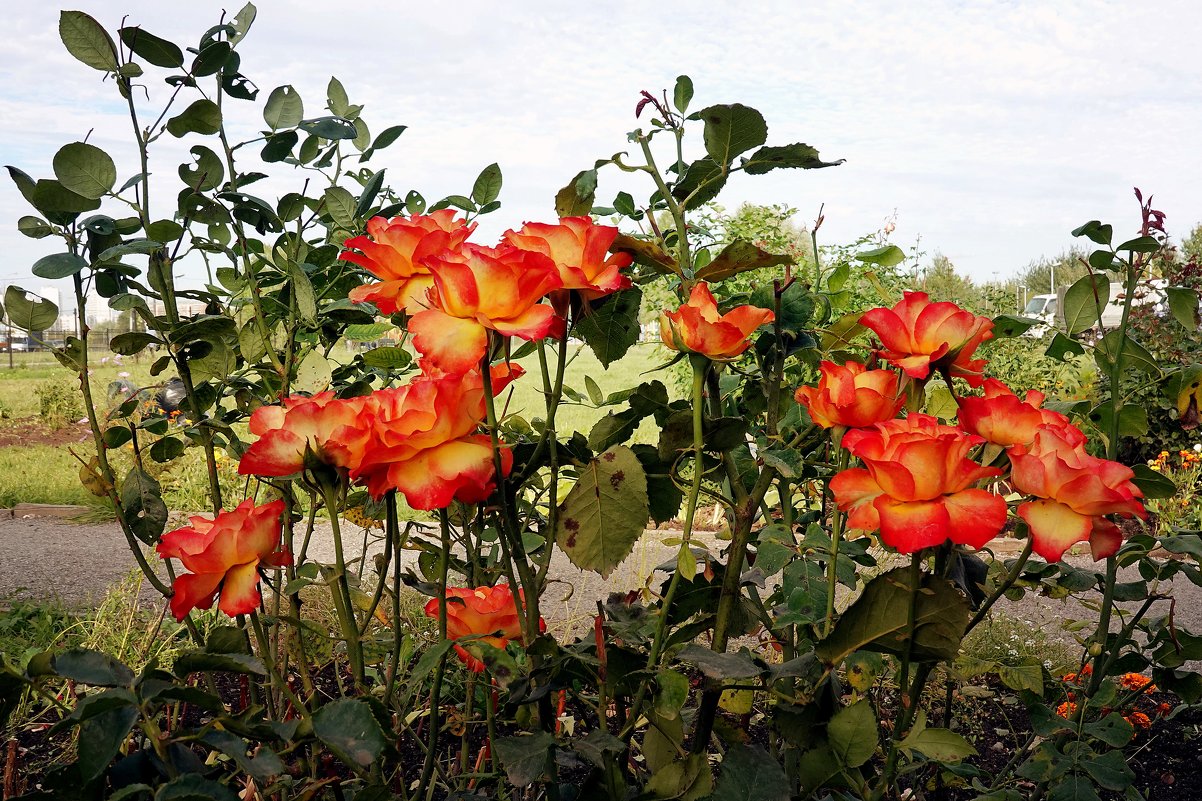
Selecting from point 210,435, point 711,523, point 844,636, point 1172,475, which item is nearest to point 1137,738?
point 844,636

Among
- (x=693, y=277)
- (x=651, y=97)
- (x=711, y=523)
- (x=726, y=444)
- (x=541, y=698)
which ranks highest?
(x=651, y=97)

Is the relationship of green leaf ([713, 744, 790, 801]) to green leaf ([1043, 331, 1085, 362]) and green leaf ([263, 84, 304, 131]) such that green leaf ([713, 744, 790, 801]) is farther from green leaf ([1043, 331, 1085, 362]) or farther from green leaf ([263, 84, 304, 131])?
green leaf ([263, 84, 304, 131])

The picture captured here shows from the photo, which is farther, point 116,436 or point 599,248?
point 116,436

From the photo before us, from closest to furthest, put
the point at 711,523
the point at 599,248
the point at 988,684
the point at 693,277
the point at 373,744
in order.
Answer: the point at 373,744, the point at 599,248, the point at 693,277, the point at 988,684, the point at 711,523

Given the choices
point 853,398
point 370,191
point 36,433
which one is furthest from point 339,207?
point 36,433

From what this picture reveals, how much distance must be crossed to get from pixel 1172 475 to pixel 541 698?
578 centimetres

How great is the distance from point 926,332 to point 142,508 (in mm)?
1001

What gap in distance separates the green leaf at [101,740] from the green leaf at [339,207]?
87 cm

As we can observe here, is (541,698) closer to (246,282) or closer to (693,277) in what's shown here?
(693,277)

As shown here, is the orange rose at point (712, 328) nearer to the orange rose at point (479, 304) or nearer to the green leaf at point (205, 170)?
the orange rose at point (479, 304)

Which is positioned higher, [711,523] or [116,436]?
[116,436]

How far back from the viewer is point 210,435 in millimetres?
1280

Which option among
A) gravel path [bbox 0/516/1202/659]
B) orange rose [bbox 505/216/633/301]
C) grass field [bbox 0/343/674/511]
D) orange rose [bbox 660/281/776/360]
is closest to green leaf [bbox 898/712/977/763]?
orange rose [bbox 660/281/776/360]

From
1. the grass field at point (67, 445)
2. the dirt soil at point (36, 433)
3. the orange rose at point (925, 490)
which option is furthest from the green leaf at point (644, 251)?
the dirt soil at point (36, 433)
